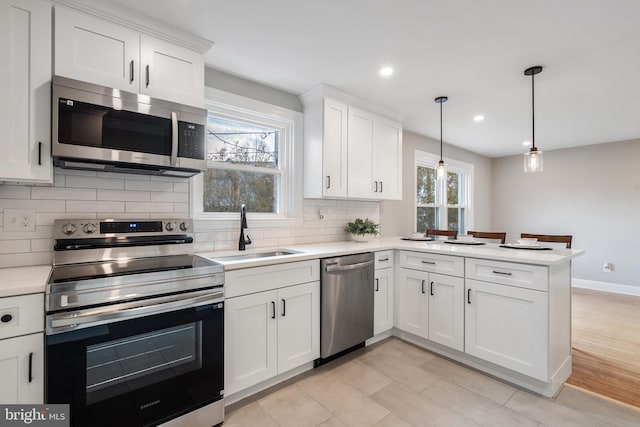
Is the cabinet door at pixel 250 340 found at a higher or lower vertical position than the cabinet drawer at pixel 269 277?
lower

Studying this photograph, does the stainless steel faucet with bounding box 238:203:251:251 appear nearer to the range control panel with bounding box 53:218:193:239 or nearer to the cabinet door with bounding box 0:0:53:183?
the range control panel with bounding box 53:218:193:239

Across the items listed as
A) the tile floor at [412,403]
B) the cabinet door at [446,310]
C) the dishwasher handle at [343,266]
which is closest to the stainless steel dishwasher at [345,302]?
the dishwasher handle at [343,266]

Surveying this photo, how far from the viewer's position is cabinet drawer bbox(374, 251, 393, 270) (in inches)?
113

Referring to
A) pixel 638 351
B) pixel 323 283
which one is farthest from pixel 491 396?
pixel 638 351

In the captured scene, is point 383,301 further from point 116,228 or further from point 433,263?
point 116,228

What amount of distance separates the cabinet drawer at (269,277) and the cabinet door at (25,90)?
1.15 meters

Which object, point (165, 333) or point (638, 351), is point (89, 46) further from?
point (638, 351)

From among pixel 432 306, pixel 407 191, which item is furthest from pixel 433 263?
pixel 407 191

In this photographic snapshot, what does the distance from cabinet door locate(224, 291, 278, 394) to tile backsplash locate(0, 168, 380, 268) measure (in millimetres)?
741

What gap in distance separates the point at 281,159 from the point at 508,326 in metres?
2.44

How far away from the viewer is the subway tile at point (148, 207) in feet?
6.87

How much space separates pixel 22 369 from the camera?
4.25 feet

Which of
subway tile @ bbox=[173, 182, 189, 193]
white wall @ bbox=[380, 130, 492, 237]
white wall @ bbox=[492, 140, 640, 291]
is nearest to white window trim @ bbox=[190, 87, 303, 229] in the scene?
subway tile @ bbox=[173, 182, 189, 193]

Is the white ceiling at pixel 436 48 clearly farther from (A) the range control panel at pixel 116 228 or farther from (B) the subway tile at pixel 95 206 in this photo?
(A) the range control panel at pixel 116 228
